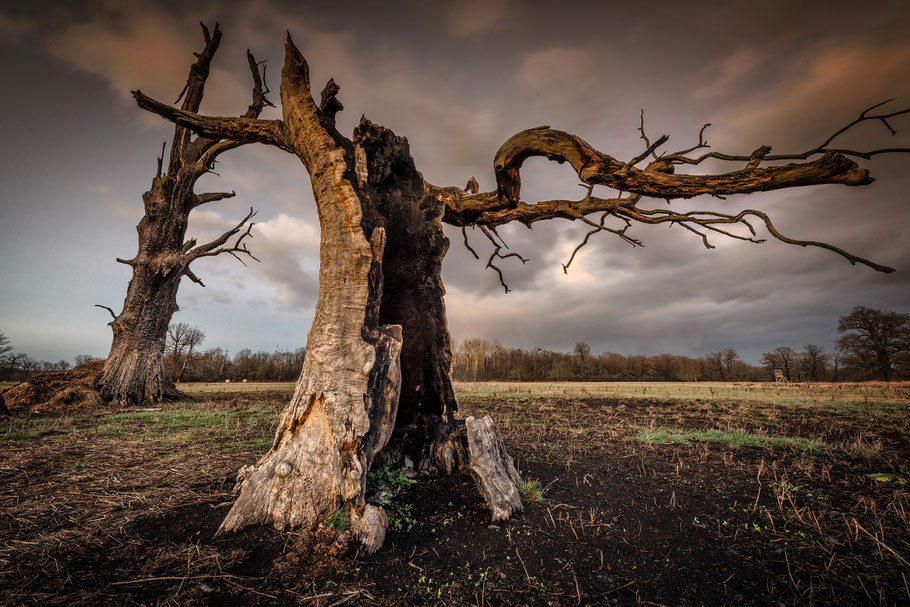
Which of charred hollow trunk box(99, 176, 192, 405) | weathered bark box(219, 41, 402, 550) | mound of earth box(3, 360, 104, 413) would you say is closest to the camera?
weathered bark box(219, 41, 402, 550)

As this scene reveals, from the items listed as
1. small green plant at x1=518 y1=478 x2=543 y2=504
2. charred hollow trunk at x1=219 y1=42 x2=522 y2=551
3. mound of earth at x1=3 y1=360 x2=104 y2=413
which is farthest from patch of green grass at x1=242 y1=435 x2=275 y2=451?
mound of earth at x1=3 y1=360 x2=104 y2=413

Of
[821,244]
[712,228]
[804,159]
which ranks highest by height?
[804,159]

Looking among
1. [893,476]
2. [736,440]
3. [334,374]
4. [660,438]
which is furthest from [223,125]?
[736,440]

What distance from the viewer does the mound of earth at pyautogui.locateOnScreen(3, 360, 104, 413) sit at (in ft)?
32.2

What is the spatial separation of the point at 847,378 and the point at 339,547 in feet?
230

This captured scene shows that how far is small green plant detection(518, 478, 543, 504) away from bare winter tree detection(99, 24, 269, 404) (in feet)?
40.4

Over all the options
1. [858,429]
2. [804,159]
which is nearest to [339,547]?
[804,159]

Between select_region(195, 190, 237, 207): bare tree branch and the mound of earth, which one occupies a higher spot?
select_region(195, 190, 237, 207): bare tree branch

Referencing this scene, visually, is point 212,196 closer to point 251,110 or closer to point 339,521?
point 251,110

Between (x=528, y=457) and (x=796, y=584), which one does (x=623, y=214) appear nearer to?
(x=528, y=457)

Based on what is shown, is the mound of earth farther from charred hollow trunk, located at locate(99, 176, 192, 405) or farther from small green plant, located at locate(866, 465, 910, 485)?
small green plant, located at locate(866, 465, 910, 485)

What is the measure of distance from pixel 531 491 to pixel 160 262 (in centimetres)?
1333

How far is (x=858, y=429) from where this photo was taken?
7.42 m

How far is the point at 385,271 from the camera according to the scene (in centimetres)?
499
